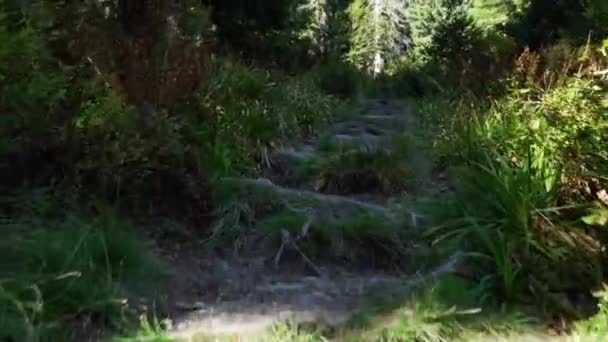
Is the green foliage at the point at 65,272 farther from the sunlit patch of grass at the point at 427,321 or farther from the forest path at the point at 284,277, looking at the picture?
the sunlit patch of grass at the point at 427,321

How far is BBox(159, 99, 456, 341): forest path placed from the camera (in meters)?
3.67

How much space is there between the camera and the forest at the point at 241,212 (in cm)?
356

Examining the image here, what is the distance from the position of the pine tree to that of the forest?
75.2 feet

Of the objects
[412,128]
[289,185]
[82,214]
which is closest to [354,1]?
[412,128]

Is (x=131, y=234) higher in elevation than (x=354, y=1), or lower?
lower

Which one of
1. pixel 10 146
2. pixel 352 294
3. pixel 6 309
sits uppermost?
pixel 10 146

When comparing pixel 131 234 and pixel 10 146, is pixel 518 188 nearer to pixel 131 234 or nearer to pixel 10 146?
pixel 131 234

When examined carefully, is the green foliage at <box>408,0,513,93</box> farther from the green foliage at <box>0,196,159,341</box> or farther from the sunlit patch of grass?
the green foliage at <box>0,196,159,341</box>

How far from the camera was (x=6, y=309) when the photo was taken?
3.33 m

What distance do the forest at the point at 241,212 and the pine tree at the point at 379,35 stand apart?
903 inches

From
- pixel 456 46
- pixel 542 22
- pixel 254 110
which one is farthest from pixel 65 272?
pixel 456 46

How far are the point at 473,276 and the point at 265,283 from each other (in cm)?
113

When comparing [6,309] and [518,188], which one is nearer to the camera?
[6,309]

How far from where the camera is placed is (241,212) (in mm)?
4930
